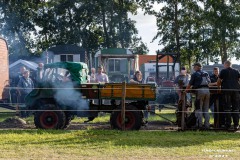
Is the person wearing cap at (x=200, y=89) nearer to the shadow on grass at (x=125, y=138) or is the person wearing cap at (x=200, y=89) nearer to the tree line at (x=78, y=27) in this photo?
the shadow on grass at (x=125, y=138)

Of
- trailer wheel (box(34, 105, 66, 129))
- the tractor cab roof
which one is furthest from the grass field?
the tractor cab roof

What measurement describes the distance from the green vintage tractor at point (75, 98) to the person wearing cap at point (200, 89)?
3.77 feet

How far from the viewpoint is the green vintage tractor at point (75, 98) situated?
13.5 metres

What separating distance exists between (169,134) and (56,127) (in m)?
3.12

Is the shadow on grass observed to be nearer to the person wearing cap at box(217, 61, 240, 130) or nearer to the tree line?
the person wearing cap at box(217, 61, 240, 130)

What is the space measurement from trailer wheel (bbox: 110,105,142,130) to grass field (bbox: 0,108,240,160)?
636 mm

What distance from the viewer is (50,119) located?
13562 mm

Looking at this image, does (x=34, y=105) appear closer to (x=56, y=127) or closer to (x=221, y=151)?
(x=56, y=127)

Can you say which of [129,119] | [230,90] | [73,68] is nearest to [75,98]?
[73,68]

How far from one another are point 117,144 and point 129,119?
2883mm

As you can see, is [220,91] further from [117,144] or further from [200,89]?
[117,144]

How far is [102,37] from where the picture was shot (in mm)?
52062

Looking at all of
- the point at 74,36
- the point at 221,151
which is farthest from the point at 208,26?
the point at 221,151

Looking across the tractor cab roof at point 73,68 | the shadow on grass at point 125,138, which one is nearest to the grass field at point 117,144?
the shadow on grass at point 125,138
